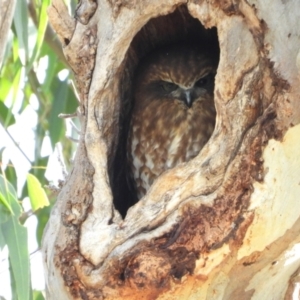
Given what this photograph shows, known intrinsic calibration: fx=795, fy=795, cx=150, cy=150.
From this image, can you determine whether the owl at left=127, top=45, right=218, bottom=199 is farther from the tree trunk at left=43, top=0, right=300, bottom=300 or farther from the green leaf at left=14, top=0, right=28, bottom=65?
the tree trunk at left=43, top=0, right=300, bottom=300

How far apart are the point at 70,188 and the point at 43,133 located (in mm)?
1444

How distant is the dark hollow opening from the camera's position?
9.88ft

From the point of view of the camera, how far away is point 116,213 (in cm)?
236

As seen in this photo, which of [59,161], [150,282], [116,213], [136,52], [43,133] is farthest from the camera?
[43,133]

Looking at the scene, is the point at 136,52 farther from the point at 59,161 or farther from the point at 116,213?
the point at 116,213

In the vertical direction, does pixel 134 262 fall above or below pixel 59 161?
below

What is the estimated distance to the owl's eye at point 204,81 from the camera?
316cm

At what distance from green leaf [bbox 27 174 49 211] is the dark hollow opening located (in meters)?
0.32

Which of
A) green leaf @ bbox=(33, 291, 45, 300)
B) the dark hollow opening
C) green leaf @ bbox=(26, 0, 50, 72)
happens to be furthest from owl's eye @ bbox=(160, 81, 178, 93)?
green leaf @ bbox=(33, 291, 45, 300)

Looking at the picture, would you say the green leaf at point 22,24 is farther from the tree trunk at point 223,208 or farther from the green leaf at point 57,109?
the tree trunk at point 223,208

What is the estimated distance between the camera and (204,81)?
3176 mm

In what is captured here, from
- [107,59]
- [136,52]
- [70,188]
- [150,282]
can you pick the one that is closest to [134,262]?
[150,282]

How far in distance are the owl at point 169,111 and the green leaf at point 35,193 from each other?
365mm

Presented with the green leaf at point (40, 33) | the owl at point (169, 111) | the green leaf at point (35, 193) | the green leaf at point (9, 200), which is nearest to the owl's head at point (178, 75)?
the owl at point (169, 111)
